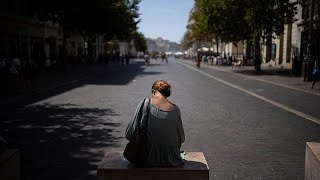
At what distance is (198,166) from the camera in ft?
15.6

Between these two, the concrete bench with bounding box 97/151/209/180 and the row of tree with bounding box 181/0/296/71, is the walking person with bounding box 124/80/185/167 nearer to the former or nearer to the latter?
the concrete bench with bounding box 97/151/209/180

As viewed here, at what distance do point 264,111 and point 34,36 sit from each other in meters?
30.3

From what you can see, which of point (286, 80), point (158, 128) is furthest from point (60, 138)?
point (286, 80)

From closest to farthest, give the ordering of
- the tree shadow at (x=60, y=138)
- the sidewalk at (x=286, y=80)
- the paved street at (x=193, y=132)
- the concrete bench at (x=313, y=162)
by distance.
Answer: the concrete bench at (x=313, y=162) < the tree shadow at (x=60, y=138) < the paved street at (x=193, y=132) < the sidewalk at (x=286, y=80)

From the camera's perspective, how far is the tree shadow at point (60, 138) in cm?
664

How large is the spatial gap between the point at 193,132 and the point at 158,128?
5264 mm

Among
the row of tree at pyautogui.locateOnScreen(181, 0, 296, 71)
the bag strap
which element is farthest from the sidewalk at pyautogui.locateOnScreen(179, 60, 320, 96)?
the bag strap

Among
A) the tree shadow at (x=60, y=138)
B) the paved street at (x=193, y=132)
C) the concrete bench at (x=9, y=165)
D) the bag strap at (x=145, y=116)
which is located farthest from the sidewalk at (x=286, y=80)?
the concrete bench at (x=9, y=165)

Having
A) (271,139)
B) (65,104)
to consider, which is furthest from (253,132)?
(65,104)

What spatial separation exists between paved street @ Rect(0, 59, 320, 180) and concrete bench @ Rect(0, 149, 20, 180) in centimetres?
112

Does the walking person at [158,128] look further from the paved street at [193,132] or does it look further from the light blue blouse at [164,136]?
the paved street at [193,132]

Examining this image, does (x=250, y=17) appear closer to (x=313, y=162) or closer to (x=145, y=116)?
(x=313, y=162)

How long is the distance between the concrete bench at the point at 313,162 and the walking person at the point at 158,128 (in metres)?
1.51

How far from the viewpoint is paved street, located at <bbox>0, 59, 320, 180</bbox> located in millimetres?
6789
